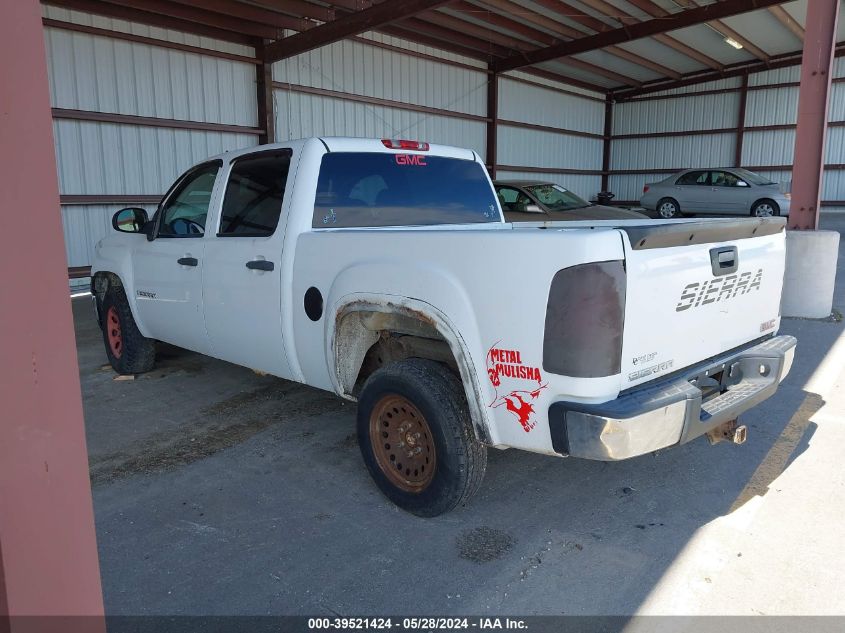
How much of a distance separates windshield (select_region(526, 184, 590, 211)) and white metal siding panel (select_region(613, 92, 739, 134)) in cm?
1493

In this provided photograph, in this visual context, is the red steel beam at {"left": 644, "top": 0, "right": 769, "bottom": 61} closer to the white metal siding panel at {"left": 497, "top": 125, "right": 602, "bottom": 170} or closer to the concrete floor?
the white metal siding panel at {"left": 497, "top": 125, "right": 602, "bottom": 170}

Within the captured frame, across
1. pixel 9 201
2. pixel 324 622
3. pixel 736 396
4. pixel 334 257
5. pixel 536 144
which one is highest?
pixel 536 144

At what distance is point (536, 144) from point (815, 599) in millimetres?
20597

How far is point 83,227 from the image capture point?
11.5 meters

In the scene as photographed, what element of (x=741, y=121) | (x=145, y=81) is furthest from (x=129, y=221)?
(x=741, y=121)

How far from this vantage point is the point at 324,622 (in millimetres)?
2635

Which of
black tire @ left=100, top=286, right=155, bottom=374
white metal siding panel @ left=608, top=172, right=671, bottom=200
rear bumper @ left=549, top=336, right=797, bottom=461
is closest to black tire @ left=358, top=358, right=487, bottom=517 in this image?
rear bumper @ left=549, top=336, right=797, bottom=461

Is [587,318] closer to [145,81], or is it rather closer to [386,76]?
[145,81]

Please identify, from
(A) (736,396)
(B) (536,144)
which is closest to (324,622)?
(A) (736,396)

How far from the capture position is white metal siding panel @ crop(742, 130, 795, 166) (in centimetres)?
2284

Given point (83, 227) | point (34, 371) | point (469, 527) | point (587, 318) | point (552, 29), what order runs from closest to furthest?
point (34, 371) < point (587, 318) < point (469, 527) < point (83, 227) < point (552, 29)

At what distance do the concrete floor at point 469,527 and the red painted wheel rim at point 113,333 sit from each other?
1.29 m

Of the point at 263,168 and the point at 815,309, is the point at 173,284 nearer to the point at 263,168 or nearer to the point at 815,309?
the point at 263,168

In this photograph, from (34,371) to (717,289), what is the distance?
114 inches
